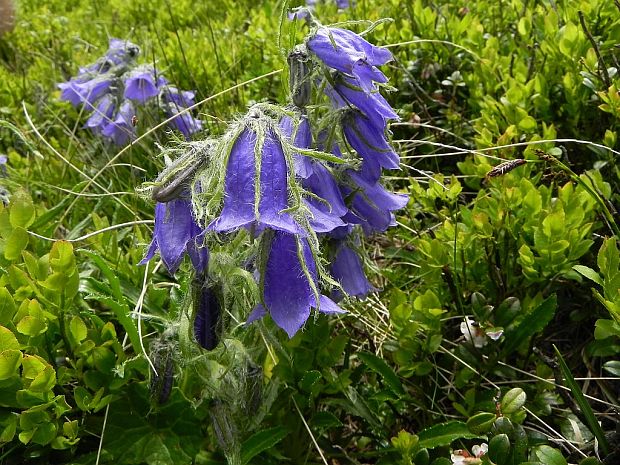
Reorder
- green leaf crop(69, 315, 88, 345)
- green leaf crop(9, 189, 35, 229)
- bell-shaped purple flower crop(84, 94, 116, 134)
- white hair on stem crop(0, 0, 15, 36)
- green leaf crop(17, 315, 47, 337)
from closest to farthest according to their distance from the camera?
green leaf crop(17, 315, 47, 337) → green leaf crop(69, 315, 88, 345) → green leaf crop(9, 189, 35, 229) → bell-shaped purple flower crop(84, 94, 116, 134) → white hair on stem crop(0, 0, 15, 36)

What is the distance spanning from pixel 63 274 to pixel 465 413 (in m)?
1.00

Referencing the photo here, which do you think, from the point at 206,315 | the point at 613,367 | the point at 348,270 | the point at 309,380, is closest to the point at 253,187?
the point at 206,315

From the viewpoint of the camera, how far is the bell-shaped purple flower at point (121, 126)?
317cm

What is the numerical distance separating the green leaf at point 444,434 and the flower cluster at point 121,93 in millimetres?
1871

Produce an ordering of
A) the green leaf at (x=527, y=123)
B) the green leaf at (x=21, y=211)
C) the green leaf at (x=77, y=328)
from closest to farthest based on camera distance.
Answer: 1. the green leaf at (x=77, y=328)
2. the green leaf at (x=21, y=211)
3. the green leaf at (x=527, y=123)

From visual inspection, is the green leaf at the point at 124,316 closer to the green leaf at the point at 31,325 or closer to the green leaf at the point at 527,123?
the green leaf at the point at 31,325

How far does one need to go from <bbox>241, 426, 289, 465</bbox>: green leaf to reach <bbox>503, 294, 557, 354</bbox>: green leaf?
0.61 meters

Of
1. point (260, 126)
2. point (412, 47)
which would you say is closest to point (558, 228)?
point (260, 126)

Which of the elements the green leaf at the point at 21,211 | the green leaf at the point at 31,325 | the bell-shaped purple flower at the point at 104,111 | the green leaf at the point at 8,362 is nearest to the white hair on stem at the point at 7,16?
the bell-shaped purple flower at the point at 104,111

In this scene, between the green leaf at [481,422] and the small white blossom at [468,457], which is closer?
the small white blossom at [468,457]

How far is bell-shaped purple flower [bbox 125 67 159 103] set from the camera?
307 centimetres

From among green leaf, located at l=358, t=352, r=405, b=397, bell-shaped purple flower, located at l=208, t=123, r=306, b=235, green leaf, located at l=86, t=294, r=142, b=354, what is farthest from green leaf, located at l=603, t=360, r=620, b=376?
green leaf, located at l=86, t=294, r=142, b=354

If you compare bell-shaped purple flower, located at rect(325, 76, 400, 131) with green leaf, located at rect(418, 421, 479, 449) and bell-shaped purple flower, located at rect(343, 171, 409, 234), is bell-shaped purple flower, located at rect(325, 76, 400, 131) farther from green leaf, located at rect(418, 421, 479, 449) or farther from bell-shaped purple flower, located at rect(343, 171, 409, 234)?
green leaf, located at rect(418, 421, 479, 449)

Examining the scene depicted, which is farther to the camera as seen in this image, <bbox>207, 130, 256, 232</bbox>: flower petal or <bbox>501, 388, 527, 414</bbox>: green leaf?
<bbox>501, 388, 527, 414</bbox>: green leaf
